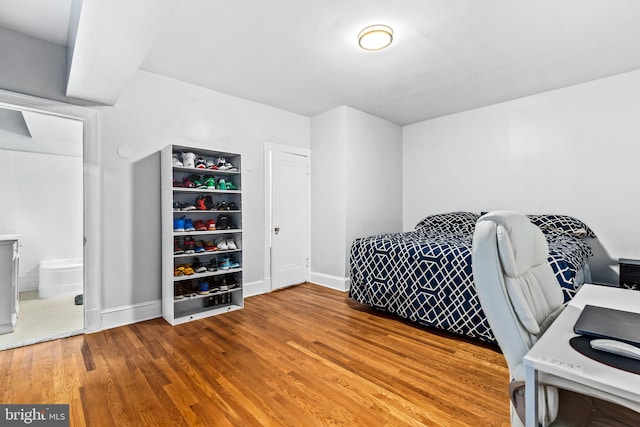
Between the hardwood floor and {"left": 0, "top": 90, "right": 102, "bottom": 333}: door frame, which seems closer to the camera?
the hardwood floor

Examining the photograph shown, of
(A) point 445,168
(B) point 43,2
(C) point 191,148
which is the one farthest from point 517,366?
(A) point 445,168

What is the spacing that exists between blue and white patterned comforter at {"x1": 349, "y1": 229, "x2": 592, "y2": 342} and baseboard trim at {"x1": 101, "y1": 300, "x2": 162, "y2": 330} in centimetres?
218

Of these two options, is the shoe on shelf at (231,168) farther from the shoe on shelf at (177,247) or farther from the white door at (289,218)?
the shoe on shelf at (177,247)

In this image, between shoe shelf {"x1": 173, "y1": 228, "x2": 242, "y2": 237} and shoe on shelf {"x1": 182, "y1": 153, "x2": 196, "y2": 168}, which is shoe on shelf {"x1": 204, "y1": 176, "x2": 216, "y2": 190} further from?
shoe shelf {"x1": 173, "y1": 228, "x2": 242, "y2": 237}

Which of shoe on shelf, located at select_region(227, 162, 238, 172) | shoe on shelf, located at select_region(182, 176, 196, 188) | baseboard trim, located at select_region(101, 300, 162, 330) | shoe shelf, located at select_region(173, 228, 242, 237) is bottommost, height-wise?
baseboard trim, located at select_region(101, 300, 162, 330)

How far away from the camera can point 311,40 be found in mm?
2631

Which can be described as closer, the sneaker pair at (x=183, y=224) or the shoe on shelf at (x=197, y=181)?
the sneaker pair at (x=183, y=224)

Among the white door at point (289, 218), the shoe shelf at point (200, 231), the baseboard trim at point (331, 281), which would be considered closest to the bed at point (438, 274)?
the baseboard trim at point (331, 281)

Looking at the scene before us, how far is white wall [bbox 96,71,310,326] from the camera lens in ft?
9.76

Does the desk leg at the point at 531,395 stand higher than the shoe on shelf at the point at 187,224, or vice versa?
the shoe on shelf at the point at 187,224

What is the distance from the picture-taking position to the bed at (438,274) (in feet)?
8.27

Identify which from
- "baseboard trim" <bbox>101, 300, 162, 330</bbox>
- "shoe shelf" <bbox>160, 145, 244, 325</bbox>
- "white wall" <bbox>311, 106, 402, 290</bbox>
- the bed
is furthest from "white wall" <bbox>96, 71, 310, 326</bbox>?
the bed

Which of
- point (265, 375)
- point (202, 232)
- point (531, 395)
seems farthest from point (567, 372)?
point (202, 232)

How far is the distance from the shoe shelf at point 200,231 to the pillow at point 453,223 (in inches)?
106
